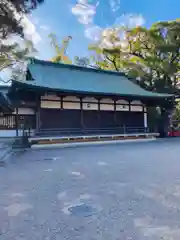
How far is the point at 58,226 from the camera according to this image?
3.28m

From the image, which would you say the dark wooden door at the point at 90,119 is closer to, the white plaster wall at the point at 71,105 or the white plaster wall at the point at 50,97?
the white plaster wall at the point at 71,105

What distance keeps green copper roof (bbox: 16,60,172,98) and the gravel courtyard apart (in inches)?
390

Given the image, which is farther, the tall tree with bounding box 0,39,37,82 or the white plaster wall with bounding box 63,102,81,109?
the tall tree with bounding box 0,39,37,82

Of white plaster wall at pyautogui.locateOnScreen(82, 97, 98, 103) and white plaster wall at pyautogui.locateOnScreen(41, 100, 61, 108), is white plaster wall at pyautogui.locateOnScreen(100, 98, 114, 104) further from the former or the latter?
white plaster wall at pyautogui.locateOnScreen(41, 100, 61, 108)

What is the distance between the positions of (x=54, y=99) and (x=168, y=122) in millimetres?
12482

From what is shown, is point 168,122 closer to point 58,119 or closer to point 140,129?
point 140,129

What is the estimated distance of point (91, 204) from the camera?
4.21 meters

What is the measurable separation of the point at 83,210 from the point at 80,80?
16349 mm

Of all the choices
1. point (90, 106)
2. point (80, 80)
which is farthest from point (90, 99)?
point (80, 80)

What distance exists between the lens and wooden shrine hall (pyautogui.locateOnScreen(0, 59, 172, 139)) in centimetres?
1614

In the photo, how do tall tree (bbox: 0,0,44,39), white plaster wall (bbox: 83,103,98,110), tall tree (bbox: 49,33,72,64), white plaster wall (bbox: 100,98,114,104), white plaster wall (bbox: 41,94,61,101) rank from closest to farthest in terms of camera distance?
1. tall tree (bbox: 0,0,44,39)
2. white plaster wall (bbox: 41,94,61,101)
3. white plaster wall (bbox: 83,103,98,110)
4. white plaster wall (bbox: 100,98,114,104)
5. tall tree (bbox: 49,33,72,64)

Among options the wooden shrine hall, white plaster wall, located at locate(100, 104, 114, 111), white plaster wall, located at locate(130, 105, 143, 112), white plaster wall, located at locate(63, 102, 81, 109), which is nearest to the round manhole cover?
the wooden shrine hall

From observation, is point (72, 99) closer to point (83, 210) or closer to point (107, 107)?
point (107, 107)

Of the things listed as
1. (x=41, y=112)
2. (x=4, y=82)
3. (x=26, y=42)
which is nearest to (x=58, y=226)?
(x=41, y=112)
